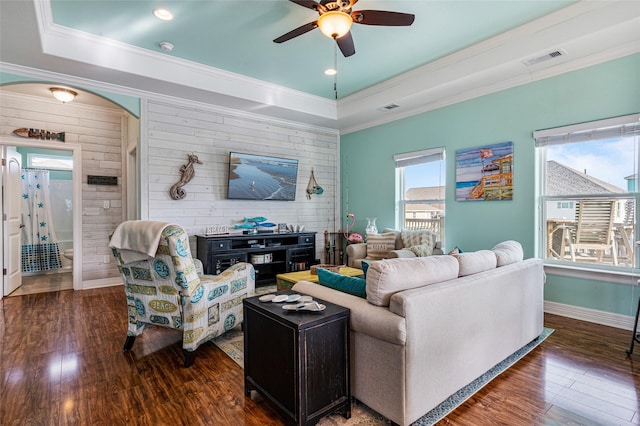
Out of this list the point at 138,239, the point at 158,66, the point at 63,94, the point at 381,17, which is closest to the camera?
the point at 138,239

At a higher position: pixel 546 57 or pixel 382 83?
pixel 382 83

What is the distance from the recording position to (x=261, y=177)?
526 cm

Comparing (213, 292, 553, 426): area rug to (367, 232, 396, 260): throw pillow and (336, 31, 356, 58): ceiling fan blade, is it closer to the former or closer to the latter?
(367, 232, 396, 260): throw pillow

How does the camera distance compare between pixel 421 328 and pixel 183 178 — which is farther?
pixel 183 178

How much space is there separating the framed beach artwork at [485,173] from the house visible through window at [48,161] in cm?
692

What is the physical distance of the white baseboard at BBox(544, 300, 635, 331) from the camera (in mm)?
3156

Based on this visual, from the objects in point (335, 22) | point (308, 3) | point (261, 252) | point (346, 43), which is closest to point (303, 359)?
point (335, 22)

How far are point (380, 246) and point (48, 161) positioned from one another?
6.21 m

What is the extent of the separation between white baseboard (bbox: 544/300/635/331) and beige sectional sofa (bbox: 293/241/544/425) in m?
1.79

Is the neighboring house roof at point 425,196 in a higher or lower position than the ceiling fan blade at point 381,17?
lower

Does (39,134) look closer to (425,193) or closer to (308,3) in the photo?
(308,3)

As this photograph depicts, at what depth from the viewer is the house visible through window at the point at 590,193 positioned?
3.21 m

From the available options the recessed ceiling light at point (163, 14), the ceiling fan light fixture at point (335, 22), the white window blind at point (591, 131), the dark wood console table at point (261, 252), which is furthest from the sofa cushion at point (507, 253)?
the recessed ceiling light at point (163, 14)

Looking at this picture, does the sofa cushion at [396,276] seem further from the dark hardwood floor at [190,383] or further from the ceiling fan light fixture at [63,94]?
the ceiling fan light fixture at [63,94]
